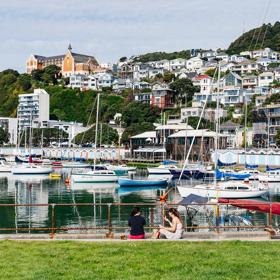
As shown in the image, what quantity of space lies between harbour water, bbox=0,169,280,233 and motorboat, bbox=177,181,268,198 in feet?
9.37

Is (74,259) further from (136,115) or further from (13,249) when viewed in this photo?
(136,115)

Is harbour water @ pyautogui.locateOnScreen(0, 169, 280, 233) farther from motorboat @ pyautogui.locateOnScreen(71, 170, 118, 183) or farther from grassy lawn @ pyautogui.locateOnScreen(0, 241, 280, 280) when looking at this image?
grassy lawn @ pyautogui.locateOnScreen(0, 241, 280, 280)

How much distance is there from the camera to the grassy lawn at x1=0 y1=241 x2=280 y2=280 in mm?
11289

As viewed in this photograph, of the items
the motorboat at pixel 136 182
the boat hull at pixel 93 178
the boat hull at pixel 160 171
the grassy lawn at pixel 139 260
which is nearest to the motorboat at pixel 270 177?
the motorboat at pixel 136 182

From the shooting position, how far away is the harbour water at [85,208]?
118 ft

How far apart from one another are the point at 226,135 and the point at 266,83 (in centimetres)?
4830

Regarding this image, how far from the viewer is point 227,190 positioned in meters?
49.8

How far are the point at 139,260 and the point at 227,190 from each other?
1502 inches

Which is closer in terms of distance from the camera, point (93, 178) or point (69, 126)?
point (93, 178)

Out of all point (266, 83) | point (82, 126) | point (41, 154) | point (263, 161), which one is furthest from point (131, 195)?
point (82, 126)

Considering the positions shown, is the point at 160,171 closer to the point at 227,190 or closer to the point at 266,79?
the point at 227,190

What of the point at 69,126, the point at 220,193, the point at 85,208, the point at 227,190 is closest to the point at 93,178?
the point at 85,208

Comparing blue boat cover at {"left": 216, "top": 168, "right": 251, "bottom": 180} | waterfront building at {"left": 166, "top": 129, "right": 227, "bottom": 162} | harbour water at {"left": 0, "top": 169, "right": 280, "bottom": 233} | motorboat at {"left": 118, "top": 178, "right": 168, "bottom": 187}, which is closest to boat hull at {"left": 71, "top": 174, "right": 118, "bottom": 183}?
harbour water at {"left": 0, "top": 169, "right": 280, "bottom": 233}

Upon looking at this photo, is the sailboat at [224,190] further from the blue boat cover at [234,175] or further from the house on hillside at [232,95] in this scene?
the house on hillside at [232,95]
